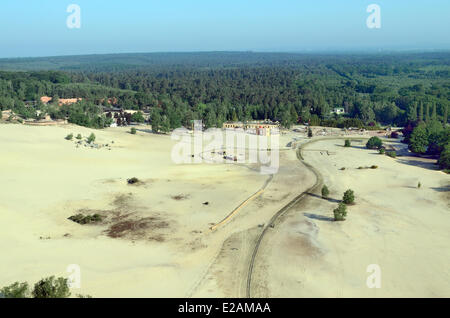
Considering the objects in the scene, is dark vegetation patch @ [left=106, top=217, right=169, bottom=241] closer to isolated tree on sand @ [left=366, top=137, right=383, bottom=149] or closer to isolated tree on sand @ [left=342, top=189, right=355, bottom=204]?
isolated tree on sand @ [left=342, top=189, right=355, bottom=204]

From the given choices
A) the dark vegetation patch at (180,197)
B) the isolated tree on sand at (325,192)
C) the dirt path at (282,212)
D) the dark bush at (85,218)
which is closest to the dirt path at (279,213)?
the dirt path at (282,212)

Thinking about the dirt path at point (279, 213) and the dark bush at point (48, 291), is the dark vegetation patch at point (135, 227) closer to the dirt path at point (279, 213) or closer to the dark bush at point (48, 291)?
the dirt path at point (279, 213)

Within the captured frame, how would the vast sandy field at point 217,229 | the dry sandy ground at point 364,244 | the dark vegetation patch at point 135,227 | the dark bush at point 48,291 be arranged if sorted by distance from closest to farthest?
the dark bush at point 48,291, the dry sandy ground at point 364,244, the vast sandy field at point 217,229, the dark vegetation patch at point 135,227

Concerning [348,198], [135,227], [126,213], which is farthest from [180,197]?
[348,198]

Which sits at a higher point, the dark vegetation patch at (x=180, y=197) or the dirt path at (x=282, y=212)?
the dark vegetation patch at (x=180, y=197)

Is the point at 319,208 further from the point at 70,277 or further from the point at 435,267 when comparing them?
the point at 70,277
